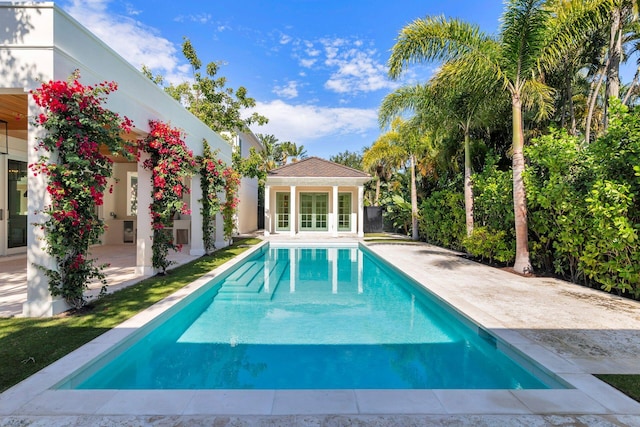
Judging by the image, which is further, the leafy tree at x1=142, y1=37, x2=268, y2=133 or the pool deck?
the leafy tree at x1=142, y1=37, x2=268, y2=133

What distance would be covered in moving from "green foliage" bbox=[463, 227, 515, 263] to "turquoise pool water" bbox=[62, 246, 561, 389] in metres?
3.52

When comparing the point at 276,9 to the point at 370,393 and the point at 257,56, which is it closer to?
the point at 257,56

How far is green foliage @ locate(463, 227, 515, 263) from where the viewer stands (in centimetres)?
919

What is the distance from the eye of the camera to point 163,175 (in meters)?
7.50

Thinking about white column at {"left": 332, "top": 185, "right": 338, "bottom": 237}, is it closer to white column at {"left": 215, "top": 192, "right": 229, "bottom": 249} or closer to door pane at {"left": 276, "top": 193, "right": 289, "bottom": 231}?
door pane at {"left": 276, "top": 193, "right": 289, "bottom": 231}

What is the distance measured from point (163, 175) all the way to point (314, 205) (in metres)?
13.7

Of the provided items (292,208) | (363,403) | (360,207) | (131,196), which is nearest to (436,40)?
(363,403)

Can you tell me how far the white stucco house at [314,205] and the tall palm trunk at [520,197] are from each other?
1154 centimetres

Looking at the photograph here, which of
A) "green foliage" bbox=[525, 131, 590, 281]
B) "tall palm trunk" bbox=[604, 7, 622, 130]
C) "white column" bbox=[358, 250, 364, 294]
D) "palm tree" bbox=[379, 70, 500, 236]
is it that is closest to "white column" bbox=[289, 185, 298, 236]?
"white column" bbox=[358, 250, 364, 294]

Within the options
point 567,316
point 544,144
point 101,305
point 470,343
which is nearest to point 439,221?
point 544,144

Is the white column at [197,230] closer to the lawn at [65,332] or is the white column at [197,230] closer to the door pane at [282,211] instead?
the lawn at [65,332]

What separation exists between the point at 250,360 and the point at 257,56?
63.7 ft

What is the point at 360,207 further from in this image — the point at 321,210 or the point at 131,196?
the point at 131,196

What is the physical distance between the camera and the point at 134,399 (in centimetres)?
281
